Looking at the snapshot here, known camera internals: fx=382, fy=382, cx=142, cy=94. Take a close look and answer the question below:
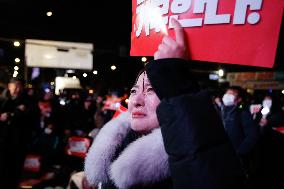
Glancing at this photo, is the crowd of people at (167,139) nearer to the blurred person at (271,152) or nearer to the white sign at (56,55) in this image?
the blurred person at (271,152)

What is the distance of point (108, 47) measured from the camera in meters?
22.5

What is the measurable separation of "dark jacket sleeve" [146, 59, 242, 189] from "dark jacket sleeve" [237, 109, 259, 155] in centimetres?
439

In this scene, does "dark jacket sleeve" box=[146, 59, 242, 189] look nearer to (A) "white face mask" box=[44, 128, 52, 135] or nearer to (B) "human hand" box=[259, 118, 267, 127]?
(B) "human hand" box=[259, 118, 267, 127]

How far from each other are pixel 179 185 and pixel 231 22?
0.61 metres

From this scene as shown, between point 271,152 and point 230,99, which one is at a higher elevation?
point 230,99

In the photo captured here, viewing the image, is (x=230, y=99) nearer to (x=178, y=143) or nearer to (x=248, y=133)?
(x=248, y=133)

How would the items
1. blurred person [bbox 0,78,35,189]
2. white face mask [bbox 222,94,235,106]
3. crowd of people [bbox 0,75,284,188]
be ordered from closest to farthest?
1. crowd of people [bbox 0,75,284,188]
2. white face mask [bbox 222,94,235,106]
3. blurred person [bbox 0,78,35,189]

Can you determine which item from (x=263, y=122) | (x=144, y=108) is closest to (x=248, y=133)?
(x=263, y=122)

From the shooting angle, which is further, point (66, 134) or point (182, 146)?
point (66, 134)

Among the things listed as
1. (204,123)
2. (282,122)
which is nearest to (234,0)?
(204,123)

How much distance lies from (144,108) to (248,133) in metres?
4.15

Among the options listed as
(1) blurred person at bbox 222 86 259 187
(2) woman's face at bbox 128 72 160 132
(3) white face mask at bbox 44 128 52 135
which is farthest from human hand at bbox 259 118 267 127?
(2) woman's face at bbox 128 72 160 132

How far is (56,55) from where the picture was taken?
14.2 m

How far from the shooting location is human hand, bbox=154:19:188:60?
1.31m
